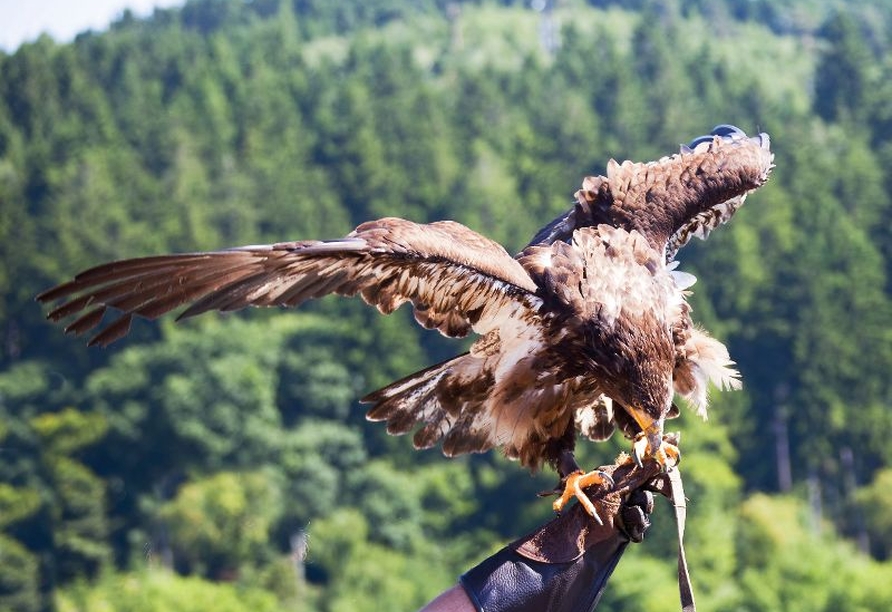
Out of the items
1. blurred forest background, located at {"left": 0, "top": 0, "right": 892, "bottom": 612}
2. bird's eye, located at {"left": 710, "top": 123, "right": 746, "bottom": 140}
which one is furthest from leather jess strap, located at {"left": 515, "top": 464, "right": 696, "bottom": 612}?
blurred forest background, located at {"left": 0, "top": 0, "right": 892, "bottom": 612}

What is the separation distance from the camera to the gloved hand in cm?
739

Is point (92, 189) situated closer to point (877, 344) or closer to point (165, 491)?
point (165, 491)

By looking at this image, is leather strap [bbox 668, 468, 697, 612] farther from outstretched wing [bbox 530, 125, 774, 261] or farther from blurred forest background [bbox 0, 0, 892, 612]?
blurred forest background [bbox 0, 0, 892, 612]

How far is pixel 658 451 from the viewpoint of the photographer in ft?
28.2

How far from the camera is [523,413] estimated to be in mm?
9266

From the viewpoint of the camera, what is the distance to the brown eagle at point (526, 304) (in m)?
8.22

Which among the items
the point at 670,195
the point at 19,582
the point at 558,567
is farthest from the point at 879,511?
the point at 558,567

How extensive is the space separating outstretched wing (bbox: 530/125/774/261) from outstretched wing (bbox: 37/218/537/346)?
3.79 ft

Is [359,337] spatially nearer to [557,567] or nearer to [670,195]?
[670,195]

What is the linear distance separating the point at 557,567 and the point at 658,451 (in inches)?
46.7

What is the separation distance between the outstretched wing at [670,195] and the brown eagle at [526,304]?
0.01 metres

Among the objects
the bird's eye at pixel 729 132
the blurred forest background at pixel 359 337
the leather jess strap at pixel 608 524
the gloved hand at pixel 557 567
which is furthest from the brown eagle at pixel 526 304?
the blurred forest background at pixel 359 337

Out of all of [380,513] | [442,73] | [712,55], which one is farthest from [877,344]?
[442,73]

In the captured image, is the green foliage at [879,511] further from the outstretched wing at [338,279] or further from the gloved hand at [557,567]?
the gloved hand at [557,567]
